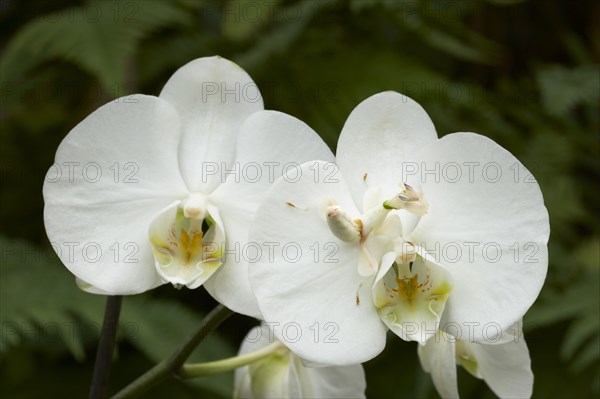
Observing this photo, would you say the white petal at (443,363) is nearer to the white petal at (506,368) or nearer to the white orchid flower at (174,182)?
the white petal at (506,368)

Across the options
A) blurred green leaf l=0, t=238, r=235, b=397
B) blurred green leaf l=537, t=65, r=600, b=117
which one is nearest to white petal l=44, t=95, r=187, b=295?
blurred green leaf l=0, t=238, r=235, b=397

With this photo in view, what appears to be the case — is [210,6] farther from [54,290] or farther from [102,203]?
[102,203]

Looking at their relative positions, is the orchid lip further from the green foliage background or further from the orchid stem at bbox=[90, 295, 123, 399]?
the green foliage background

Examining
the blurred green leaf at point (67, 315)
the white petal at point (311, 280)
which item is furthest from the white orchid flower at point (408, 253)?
the blurred green leaf at point (67, 315)

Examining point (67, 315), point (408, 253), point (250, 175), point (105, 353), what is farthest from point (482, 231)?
point (67, 315)

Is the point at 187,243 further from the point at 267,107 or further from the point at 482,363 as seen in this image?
the point at 267,107
